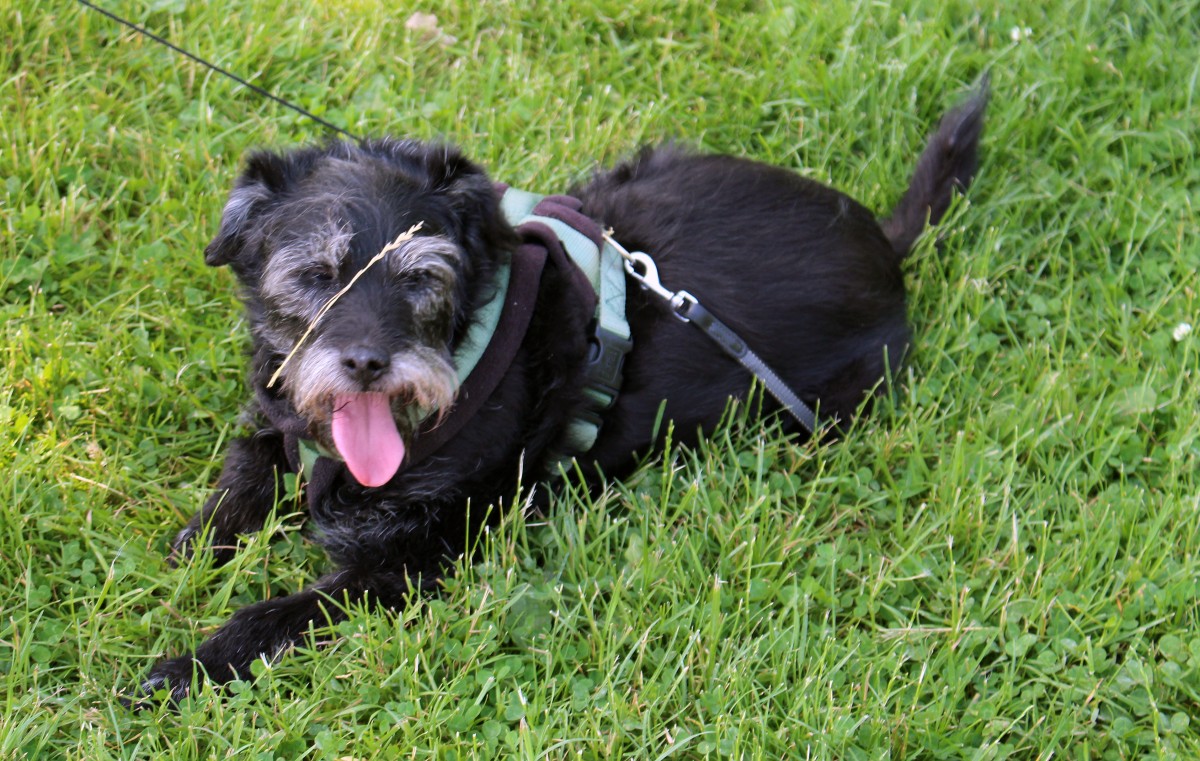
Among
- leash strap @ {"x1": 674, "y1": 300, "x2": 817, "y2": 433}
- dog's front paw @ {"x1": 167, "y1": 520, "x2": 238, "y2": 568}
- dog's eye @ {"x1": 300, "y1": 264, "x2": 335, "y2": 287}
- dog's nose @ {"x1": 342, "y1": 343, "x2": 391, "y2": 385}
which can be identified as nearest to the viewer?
dog's nose @ {"x1": 342, "y1": 343, "x2": 391, "y2": 385}

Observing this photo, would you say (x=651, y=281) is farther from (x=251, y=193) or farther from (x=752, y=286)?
(x=251, y=193)

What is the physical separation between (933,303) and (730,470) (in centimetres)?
113

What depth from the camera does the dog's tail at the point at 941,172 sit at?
4148 millimetres

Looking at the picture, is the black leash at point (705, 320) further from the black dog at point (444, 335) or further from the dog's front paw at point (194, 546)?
the dog's front paw at point (194, 546)

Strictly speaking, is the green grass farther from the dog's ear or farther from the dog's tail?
the dog's ear

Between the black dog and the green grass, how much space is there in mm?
151

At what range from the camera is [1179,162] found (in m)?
A: 4.64

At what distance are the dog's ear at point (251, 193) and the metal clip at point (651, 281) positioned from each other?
903mm

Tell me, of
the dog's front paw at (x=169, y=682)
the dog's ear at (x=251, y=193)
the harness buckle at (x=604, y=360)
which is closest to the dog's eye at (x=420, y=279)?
the dog's ear at (x=251, y=193)

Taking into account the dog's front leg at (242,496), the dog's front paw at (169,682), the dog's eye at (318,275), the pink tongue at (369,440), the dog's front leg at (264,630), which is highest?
the dog's eye at (318,275)

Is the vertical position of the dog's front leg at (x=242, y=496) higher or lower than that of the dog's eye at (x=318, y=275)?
lower

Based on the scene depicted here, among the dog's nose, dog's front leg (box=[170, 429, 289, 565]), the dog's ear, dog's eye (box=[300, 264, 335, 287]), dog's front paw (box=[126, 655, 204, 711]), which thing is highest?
the dog's ear

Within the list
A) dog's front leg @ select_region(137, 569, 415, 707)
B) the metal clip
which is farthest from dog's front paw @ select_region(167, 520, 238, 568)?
the metal clip

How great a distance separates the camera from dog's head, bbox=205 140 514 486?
2781 mm
